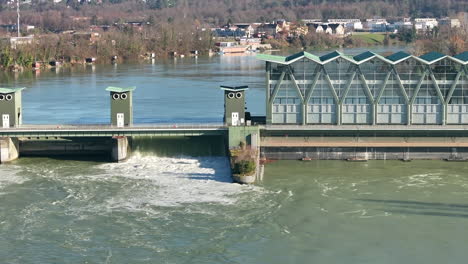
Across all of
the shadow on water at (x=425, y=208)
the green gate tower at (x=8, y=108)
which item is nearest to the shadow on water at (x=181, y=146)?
the green gate tower at (x=8, y=108)

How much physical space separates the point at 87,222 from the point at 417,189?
1105 centimetres

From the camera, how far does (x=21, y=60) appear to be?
73375mm

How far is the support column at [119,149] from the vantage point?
31.3m

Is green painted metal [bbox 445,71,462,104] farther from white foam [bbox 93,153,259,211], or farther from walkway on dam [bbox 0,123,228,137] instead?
white foam [bbox 93,153,259,211]

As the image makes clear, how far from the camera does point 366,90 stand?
31188 millimetres

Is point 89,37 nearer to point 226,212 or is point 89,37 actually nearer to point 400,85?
point 400,85

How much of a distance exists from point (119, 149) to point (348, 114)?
8.90 m

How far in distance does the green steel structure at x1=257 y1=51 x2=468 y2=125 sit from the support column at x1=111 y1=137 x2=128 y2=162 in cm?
569

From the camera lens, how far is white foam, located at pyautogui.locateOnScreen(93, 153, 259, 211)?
1010 inches

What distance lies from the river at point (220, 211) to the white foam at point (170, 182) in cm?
4

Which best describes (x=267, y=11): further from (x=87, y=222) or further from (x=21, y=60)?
(x=87, y=222)

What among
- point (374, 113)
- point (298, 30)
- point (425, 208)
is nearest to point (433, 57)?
point (374, 113)

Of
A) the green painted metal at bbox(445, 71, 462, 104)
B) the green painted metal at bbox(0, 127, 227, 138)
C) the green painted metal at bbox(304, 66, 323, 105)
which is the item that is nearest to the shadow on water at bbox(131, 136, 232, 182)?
the green painted metal at bbox(0, 127, 227, 138)

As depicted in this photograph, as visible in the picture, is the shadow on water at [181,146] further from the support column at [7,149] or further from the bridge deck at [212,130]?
the support column at [7,149]
